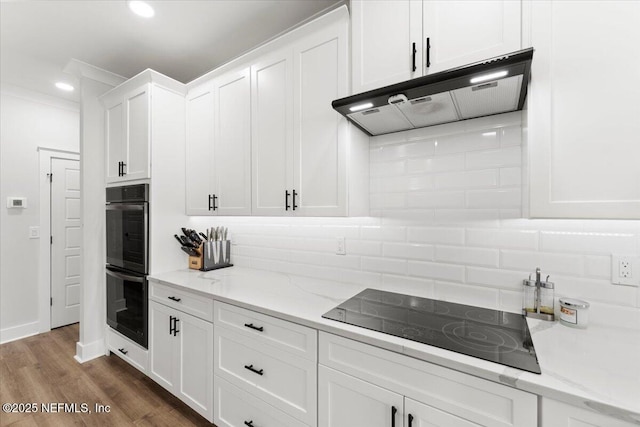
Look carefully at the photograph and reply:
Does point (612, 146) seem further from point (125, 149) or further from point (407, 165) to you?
point (125, 149)

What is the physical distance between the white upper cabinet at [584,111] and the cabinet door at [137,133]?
2468 mm

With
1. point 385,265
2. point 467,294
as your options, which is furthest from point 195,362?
point 467,294

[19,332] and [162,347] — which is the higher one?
[162,347]

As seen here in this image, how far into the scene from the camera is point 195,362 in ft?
5.90

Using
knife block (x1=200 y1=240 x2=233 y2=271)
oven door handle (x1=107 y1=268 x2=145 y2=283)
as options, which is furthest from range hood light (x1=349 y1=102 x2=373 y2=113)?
oven door handle (x1=107 y1=268 x2=145 y2=283)

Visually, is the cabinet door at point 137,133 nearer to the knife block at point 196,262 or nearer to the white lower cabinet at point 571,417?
the knife block at point 196,262

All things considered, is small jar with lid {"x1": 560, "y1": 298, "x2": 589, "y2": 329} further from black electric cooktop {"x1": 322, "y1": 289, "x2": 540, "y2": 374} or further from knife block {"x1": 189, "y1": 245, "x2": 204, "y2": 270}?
knife block {"x1": 189, "y1": 245, "x2": 204, "y2": 270}

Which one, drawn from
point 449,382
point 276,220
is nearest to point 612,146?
point 449,382

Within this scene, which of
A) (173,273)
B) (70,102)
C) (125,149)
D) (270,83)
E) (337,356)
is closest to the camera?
(337,356)

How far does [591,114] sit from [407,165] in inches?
32.5

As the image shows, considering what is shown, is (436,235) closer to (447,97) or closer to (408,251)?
(408,251)

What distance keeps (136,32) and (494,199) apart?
2729 millimetres

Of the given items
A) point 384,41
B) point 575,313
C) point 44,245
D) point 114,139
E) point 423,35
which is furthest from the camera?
point 44,245

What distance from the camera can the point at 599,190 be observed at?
98 cm
